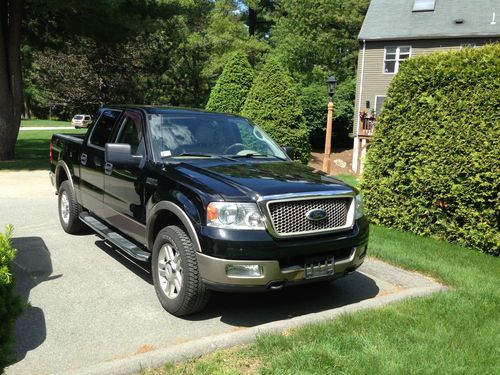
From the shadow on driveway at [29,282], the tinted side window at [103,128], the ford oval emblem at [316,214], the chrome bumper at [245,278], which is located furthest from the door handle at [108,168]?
the ford oval emblem at [316,214]

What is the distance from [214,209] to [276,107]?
34.7 ft

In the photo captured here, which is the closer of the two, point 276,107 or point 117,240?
point 117,240

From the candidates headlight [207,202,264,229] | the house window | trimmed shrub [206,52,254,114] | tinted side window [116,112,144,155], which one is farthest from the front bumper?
the house window

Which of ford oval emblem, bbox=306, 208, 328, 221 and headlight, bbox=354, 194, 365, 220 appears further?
headlight, bbox=354, 194, 365, 220

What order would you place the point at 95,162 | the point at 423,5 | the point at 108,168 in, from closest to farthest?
the point at 108,168
the point at 95,162
the point at 423,5

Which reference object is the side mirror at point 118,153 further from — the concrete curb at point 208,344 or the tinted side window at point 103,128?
the concrete curb at point 208,344

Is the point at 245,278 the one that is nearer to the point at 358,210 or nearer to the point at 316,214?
the point at 316,214

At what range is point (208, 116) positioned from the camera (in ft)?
18.4

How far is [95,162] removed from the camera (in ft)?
19.4

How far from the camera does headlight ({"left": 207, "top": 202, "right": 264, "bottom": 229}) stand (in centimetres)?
389

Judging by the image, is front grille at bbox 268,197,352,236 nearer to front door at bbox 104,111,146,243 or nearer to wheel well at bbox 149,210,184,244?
wheel well at bbox 149,210,184,244

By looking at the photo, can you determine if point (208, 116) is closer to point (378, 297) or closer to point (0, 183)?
point (378, 297)

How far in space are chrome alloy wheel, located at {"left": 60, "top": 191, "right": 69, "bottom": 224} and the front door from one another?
159 cm

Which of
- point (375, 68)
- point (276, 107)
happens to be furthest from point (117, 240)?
point (375, 68)
